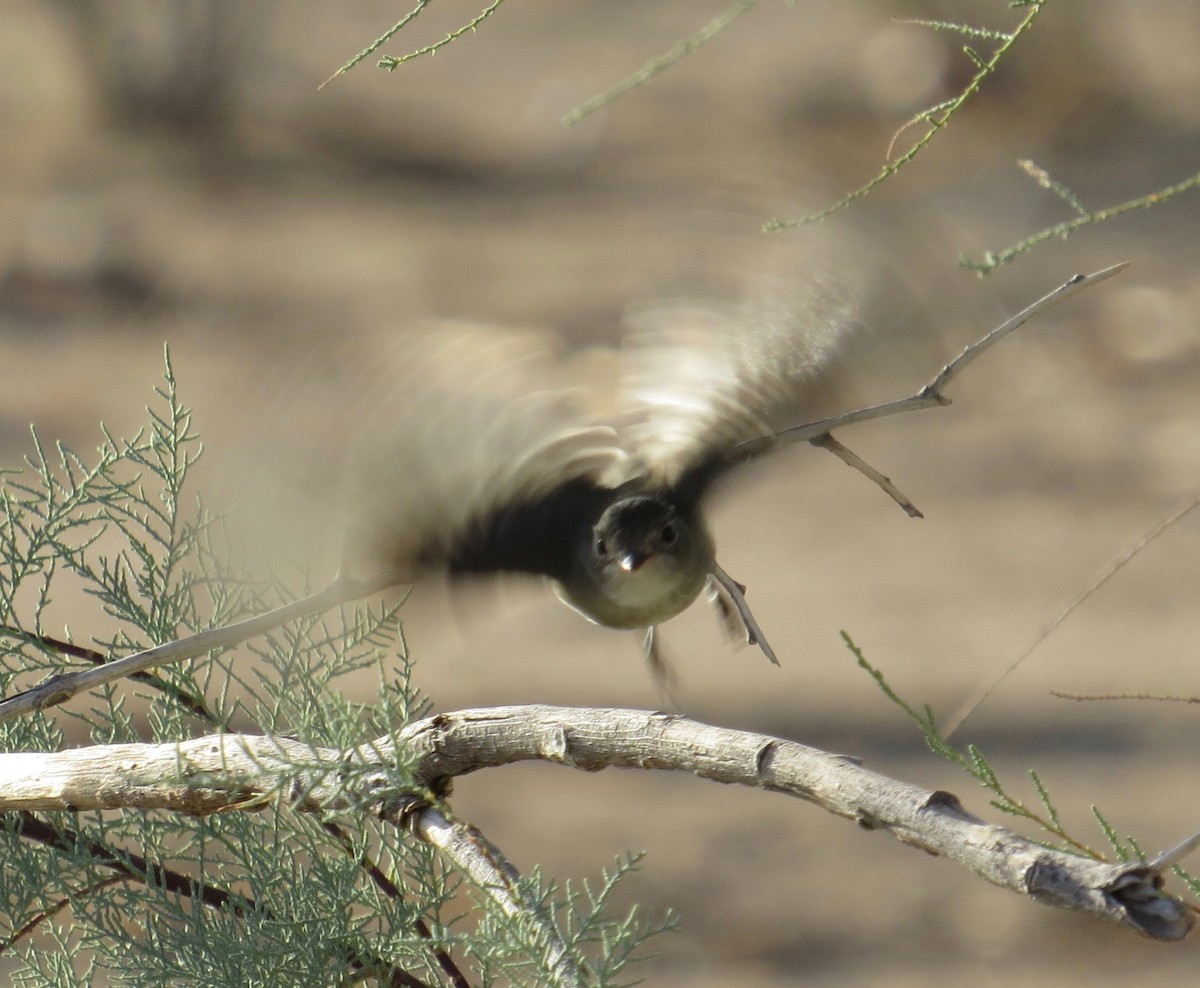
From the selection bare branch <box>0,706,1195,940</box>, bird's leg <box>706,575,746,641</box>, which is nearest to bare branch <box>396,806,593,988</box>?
bare branch <box>0,706,1195,940</box>

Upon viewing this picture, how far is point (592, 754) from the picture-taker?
788mm

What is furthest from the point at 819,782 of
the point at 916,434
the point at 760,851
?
the point at 916,434

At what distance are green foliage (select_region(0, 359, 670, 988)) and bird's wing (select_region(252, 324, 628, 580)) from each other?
10 cm

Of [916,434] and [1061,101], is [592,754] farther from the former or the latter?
[1061,101]

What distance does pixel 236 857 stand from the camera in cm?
102

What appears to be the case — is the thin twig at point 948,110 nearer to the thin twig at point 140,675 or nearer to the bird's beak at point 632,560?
the bird's beak at point 632,560

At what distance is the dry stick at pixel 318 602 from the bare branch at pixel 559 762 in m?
0.05

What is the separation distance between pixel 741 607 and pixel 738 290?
26cm

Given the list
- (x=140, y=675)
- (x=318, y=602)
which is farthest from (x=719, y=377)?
(x=140, y=675)

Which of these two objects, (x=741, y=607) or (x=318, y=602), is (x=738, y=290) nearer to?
(x=741, y=607)

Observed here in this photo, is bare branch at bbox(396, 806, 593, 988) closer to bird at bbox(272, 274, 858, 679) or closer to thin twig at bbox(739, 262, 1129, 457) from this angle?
bird at bbox(272, 274, 858, 679)

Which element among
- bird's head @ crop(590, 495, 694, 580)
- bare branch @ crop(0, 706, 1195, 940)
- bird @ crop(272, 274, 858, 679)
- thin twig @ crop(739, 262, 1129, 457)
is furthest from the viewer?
bird's head @ crop(590, 495, 694, 580)

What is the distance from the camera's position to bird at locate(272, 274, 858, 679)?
3.11 ft

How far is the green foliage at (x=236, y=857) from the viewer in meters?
0.87
